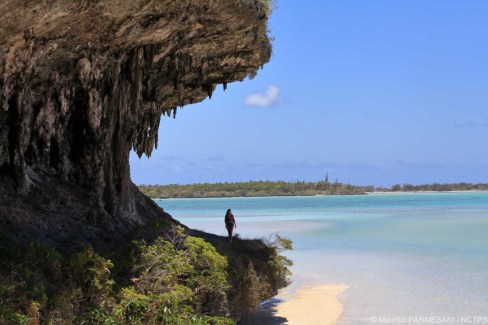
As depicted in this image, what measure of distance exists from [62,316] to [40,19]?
4813mm

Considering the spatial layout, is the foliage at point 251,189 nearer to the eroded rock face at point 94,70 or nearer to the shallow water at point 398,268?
the shallow water at point 398,268

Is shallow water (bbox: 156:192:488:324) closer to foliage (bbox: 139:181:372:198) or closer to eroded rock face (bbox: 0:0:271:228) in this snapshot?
eroded rock face (bbox: 0:0:271:228)

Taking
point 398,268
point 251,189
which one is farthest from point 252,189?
point 398,268

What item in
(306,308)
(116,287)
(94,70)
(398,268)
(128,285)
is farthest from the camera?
(398,268)

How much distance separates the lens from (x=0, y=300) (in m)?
7.87

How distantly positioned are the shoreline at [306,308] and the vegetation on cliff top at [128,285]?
9.45ft

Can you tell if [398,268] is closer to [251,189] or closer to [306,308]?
[306,308]

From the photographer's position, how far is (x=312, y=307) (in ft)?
61.7

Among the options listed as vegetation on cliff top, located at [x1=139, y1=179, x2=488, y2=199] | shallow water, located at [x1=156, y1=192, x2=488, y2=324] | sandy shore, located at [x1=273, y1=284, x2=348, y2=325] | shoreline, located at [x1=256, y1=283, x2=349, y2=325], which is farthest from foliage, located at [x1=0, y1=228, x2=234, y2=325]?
vegetation on cliff top, located at [x1=139, y1=179, x2=488, y2=199]

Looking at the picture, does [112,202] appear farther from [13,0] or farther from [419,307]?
[419,307]

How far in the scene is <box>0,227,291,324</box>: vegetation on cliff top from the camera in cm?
840

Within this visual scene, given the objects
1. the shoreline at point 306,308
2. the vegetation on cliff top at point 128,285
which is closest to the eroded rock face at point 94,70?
the vegetation on cliff top at point 128,285

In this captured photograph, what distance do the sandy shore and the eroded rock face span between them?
552 cm

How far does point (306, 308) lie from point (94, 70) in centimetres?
960
